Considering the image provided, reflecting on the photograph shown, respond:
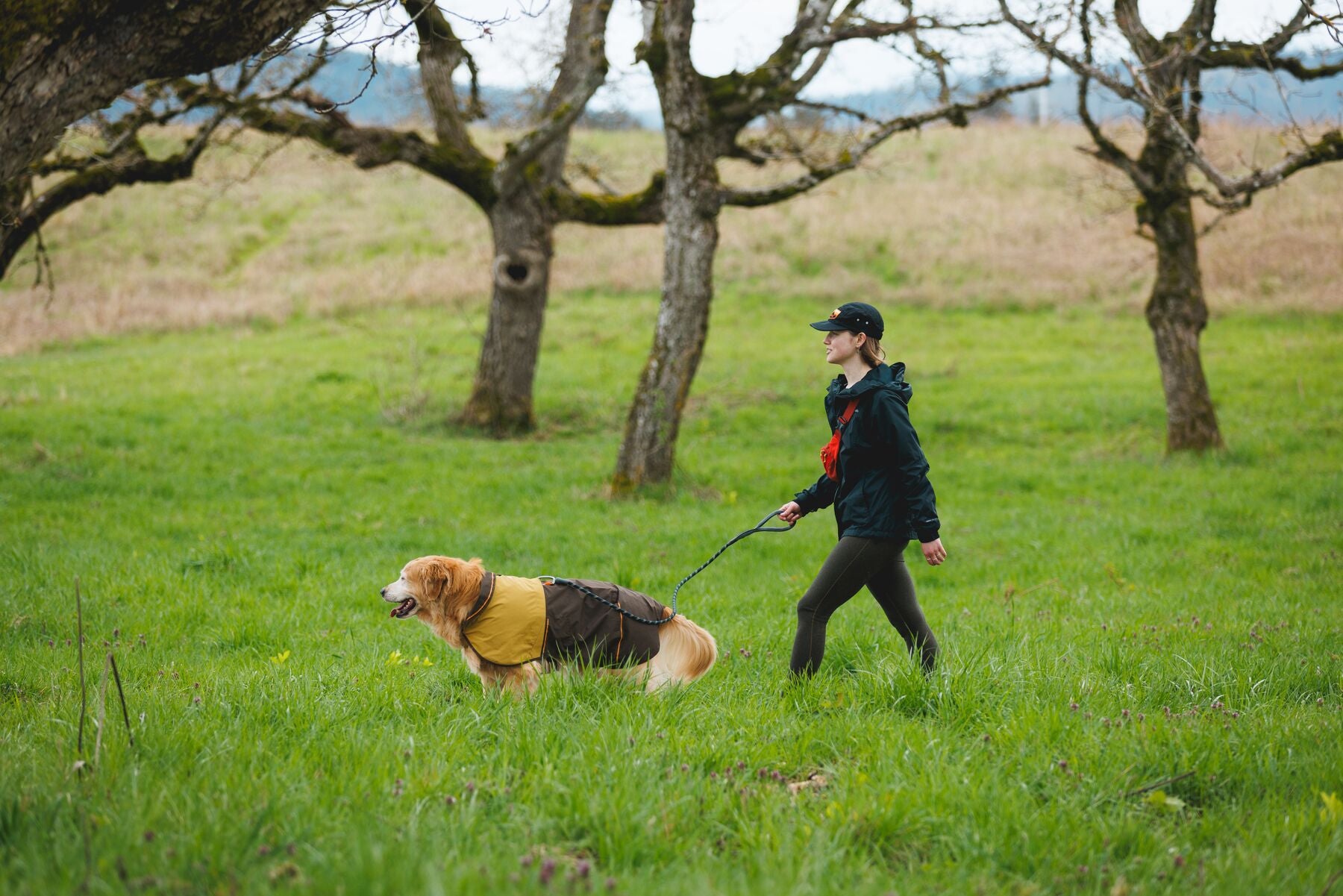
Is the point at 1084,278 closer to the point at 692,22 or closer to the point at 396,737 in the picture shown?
the point at 692,22

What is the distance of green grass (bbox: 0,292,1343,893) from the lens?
3.09 m

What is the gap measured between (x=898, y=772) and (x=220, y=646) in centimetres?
443

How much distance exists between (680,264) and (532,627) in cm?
736

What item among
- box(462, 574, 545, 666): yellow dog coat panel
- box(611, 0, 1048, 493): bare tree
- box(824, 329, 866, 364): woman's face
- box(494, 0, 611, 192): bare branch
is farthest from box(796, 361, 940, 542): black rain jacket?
box(494, 0, 611, 192): bare branch

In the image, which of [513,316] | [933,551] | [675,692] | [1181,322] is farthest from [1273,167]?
[513,316]

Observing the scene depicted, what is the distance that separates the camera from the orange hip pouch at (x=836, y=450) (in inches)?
200

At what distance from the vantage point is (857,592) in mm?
5109

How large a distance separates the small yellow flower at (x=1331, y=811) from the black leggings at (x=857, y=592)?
189 cm

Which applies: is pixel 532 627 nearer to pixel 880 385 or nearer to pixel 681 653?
pixel 681 653

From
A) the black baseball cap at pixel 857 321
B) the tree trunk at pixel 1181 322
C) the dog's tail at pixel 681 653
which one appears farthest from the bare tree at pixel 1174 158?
the dog's tail at pixel 681 653

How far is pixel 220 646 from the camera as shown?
618cm

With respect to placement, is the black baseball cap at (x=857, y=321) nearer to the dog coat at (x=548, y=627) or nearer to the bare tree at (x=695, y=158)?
the dog coat at (x=548, y=627)

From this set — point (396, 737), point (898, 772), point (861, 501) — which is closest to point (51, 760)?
point (396, 737)

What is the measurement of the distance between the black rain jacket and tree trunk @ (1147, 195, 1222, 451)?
10173mm
